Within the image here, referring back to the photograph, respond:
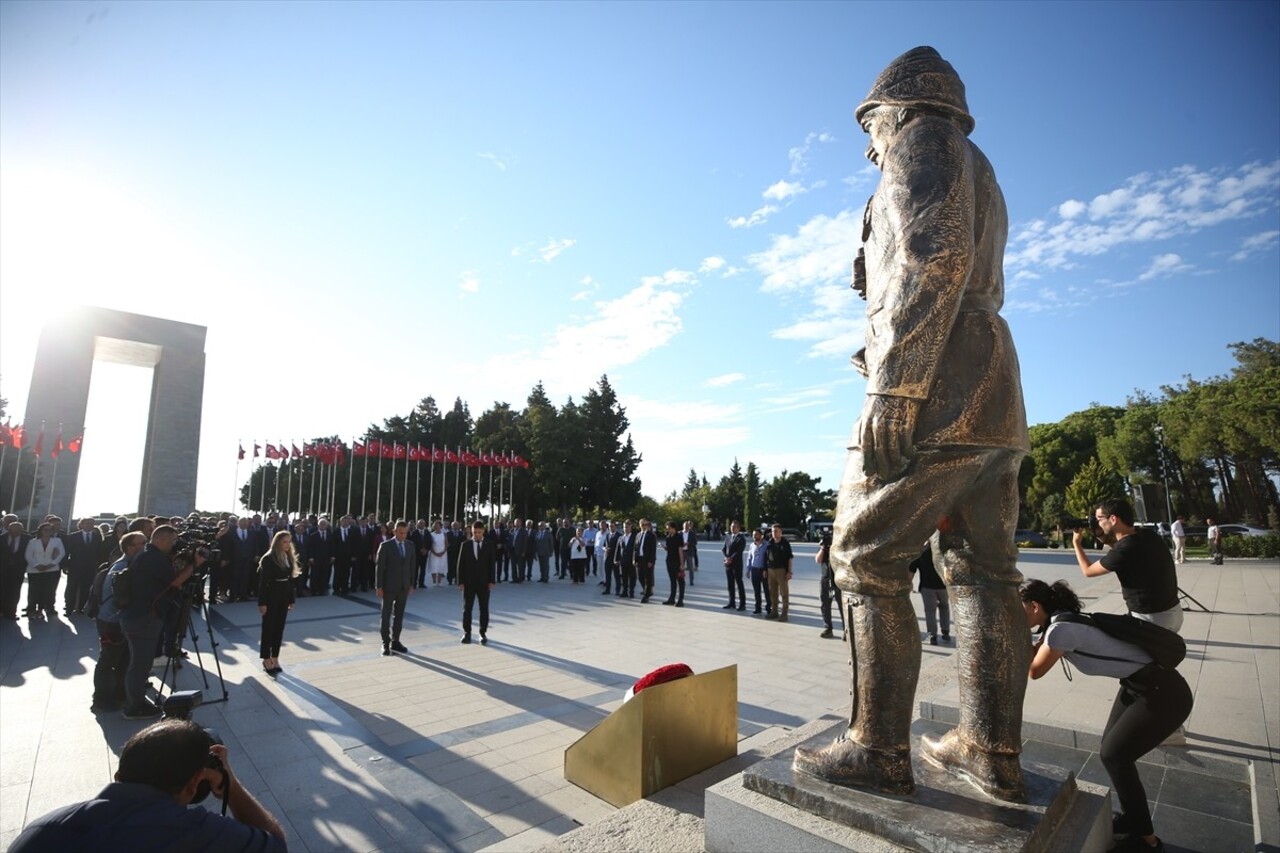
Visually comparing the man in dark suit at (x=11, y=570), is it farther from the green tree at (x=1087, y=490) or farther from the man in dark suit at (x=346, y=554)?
the green tree at (x=1087, y=490)

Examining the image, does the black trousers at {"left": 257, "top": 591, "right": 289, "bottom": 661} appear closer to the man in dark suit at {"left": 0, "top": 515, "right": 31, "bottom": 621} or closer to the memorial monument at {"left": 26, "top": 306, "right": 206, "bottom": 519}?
the man in dark suit at {"left": 0, "top": 515, "right": 31, "bottom": 621}

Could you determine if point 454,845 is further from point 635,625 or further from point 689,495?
point 689,495

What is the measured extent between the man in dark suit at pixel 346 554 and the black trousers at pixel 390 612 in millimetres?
8393

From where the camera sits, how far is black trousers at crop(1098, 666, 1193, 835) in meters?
2.97

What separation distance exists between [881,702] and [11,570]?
16.5m

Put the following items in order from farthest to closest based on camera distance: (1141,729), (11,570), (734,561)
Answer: (734,561), (11,570), (1141,729)

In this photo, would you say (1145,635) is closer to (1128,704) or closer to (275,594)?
(1128,704)

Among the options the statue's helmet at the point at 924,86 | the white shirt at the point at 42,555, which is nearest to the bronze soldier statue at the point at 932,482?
the statue's helmet at the point at 924,86

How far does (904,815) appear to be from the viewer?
2230 mm

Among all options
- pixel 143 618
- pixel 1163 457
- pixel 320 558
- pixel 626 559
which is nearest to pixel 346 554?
pixel 320 558

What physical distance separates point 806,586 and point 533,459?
3184cm

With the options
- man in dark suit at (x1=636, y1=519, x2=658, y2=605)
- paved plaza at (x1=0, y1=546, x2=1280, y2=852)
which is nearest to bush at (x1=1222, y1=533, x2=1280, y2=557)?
paved plaza at (x1=0, y1=546, x2=1280, y2=852)

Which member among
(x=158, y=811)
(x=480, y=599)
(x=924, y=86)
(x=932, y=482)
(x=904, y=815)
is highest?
(x=924, y=86)

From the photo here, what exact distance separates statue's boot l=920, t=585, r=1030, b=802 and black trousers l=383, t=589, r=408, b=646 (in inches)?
338
